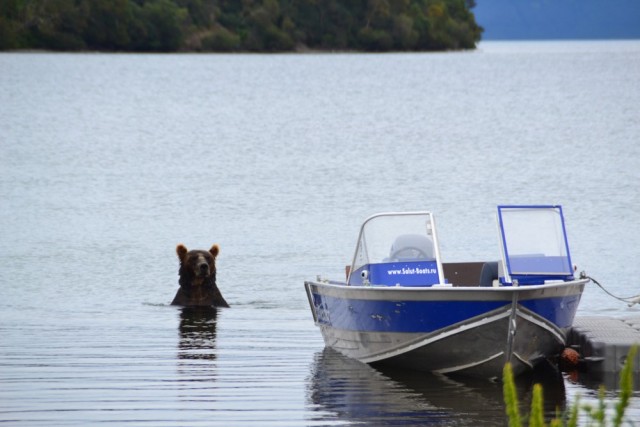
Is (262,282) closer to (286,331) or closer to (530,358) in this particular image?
(286,331)

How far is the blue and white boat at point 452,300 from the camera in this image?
13.6 meters

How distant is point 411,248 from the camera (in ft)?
48.9

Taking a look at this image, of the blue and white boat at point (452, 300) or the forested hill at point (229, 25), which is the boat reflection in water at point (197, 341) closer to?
the blue and white boat at point (452, 300)

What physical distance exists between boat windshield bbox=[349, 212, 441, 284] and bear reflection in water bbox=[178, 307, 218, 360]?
2.16 m

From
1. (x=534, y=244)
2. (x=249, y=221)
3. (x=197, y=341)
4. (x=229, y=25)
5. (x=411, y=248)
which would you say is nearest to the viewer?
(x=534, y=244)

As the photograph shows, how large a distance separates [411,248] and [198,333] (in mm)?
3960

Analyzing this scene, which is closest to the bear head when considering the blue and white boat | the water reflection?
the blue and white boat

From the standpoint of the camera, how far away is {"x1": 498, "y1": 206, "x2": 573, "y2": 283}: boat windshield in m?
14.3

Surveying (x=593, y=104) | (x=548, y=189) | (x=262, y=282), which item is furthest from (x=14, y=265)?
(x=593, y=104)

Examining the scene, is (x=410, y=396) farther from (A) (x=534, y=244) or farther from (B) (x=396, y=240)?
(A) (x=534, y=244)

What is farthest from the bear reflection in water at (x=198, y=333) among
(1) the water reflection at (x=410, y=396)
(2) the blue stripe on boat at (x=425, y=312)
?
(2) the blue stripe on boat at (x=425, y=312)

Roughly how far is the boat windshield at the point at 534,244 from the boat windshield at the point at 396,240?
0.77 metres

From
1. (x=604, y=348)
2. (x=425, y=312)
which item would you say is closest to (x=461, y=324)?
(x=425, y=312)

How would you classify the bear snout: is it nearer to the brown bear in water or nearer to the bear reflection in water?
the brown bear in water
